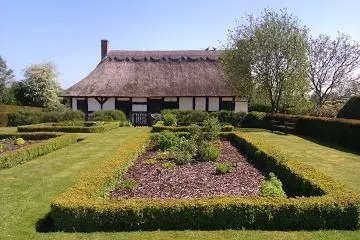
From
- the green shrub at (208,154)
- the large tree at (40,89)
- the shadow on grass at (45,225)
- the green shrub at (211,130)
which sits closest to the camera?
the shadow on grass at (45,225)

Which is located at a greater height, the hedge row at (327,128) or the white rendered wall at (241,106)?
the white rendered wall at (241,106)

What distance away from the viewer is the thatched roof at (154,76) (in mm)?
34188

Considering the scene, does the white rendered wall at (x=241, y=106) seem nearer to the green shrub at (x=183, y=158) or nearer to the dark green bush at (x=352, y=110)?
the dark green bush at (x=352, y=110)

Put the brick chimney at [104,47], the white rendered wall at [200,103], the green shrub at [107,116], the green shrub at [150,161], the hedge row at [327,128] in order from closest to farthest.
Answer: the green shrub at [150,161] < the hedge row at [327,128] < the green shrub at [107,116] < the white rendered wall at [200,103] < the brick chimney at [104,47]

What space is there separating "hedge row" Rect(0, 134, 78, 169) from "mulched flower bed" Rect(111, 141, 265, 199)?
3882 millimetres

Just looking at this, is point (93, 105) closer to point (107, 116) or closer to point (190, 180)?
point (107, 116)

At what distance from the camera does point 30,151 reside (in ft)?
45.6

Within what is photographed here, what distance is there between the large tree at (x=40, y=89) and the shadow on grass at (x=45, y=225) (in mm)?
41853

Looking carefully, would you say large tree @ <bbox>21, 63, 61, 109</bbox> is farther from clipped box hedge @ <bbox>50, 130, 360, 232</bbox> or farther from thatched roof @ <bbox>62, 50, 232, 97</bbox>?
clipped box hedge @ <bbox>50, 130, 360, 232</bbox>

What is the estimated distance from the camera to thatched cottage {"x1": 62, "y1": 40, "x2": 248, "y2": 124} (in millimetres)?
34031

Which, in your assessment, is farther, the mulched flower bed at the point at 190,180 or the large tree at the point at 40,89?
the large tree at the point at 40,89

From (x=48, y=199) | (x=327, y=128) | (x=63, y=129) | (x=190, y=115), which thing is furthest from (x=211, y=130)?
(x=190, y=115)

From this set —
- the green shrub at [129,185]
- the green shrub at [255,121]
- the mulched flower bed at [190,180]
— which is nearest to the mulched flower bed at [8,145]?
the mulched flower bed at [190,180]

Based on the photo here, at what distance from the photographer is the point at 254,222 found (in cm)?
661
